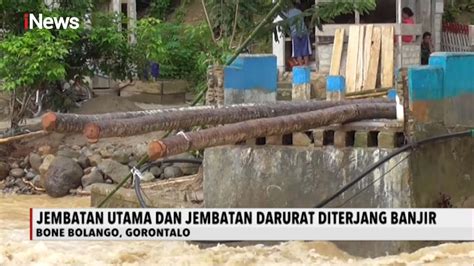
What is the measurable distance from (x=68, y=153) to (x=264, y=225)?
702 cm

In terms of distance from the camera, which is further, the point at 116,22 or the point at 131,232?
the point at 116,22

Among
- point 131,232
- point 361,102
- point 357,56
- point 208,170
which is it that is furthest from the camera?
point 357,56

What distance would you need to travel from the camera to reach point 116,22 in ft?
53.7

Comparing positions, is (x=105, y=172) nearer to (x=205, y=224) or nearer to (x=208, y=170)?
(x=208, y=170)

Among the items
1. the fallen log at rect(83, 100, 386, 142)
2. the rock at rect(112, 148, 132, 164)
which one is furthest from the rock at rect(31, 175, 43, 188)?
the fallen log at rect(83, 100, 386, 142)

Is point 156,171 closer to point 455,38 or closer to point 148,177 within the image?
point 148,177

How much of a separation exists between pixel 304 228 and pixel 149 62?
31.1 ft

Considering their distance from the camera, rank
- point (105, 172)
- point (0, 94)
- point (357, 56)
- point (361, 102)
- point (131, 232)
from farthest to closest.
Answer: point (0, 94), point (357, 56), point (105, 172), point (361, 102), point (131, 232)

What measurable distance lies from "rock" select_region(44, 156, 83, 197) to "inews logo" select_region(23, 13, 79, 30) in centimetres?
230

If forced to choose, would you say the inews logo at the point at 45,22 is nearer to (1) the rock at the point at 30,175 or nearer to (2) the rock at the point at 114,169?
(1) the rock at the point at 30,175

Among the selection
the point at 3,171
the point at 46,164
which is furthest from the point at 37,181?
the point at 3,171

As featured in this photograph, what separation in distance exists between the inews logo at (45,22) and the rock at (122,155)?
2.24 m

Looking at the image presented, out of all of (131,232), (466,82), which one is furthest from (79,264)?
(466,82)

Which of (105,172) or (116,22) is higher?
(116,22)
